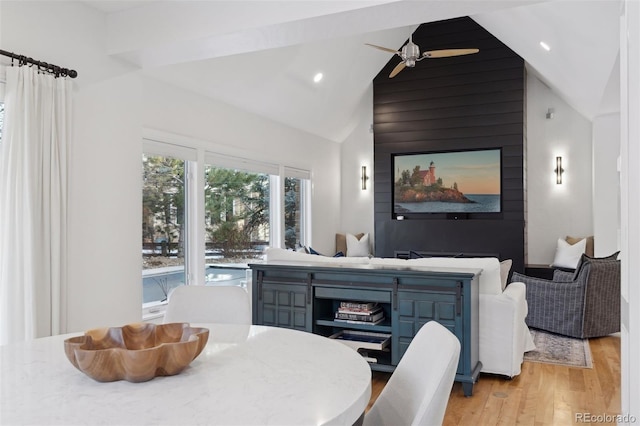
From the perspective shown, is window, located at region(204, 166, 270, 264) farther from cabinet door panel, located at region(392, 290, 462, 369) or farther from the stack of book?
cabinet door panel, located at region(392, 290, 462, 369)

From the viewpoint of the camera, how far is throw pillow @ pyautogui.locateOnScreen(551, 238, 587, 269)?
22.1ft

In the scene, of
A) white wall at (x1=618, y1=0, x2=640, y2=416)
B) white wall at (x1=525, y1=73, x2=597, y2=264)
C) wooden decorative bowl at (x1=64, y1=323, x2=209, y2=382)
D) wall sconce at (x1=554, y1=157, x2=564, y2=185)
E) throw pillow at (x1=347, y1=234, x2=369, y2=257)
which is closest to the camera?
wooden decorative bowl at (x1=64, y1=323, x2=209, y2=382)

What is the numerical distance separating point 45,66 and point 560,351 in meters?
4.46

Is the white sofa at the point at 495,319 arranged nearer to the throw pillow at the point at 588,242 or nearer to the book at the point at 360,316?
the book at the point at 360,316

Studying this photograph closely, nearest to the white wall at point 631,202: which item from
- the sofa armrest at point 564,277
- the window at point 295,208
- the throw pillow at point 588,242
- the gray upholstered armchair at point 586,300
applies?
the gray upholstered armchair at point 586,300

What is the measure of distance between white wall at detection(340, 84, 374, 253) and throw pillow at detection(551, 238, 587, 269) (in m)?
2.92

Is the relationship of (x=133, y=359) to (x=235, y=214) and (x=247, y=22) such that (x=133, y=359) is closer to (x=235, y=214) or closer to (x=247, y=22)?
(x=247, y=22)

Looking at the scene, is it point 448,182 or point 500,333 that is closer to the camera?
point 500,333

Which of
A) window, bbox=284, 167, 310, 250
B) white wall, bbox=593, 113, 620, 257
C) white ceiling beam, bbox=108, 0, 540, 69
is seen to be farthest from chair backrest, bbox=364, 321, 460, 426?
white wall, bbox=593, 113, 620, 257

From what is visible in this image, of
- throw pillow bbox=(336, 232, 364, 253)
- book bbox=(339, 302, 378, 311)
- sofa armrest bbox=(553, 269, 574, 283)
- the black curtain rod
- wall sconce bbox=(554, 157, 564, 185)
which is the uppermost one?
the black curtain rod

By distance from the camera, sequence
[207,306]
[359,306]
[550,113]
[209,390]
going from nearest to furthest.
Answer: [209,390]
[207,306]
[359,306]
[550,113]

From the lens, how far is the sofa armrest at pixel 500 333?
344cm

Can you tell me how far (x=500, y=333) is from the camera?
11.4 feet

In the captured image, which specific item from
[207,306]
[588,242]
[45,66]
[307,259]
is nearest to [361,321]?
[307,259]
